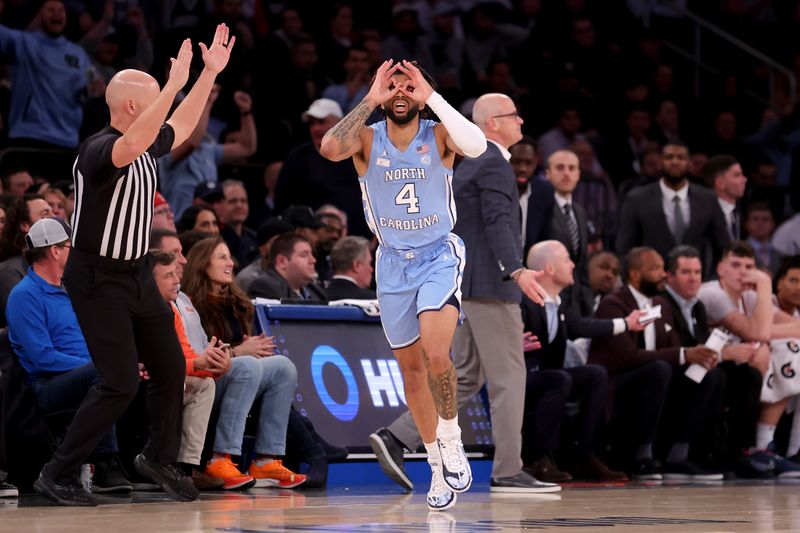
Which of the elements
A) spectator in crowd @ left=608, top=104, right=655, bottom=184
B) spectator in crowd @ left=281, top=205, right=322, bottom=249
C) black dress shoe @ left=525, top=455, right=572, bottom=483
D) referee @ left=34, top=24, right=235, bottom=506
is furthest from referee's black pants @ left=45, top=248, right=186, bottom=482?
spectator in crowd @ left=608, top=104, right=655, bottom=184

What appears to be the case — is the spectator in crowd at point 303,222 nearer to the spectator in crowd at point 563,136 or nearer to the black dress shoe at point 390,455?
the black dress shoe at point 390,455

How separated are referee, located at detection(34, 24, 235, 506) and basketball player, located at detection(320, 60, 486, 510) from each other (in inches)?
36.4

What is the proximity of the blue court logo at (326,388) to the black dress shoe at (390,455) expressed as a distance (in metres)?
1.14

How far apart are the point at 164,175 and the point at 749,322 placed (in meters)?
5.32

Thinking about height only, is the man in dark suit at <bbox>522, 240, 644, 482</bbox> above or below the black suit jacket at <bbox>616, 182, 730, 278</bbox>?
below

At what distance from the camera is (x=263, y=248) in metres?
10.9

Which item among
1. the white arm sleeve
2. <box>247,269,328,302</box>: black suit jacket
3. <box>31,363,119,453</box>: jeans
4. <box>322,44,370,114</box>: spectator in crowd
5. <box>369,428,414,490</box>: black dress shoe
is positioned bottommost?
<box>369,428,414,490</box>: black dress shoe

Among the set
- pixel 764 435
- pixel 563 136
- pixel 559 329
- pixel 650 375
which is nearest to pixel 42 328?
pixel 559 329

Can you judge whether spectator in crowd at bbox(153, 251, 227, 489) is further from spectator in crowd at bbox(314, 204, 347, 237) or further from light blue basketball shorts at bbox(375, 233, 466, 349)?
spectator in crowd at bbox(314, 204, 347, 237)

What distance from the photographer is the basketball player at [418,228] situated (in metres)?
7.38

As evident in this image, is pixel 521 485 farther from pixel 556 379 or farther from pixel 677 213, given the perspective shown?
pixel 677 213

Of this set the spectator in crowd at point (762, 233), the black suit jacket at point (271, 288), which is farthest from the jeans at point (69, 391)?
the spectator in crowd at point (762, 233)

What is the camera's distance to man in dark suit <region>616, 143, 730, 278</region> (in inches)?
501

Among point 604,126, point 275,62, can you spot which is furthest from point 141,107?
point 604,126
